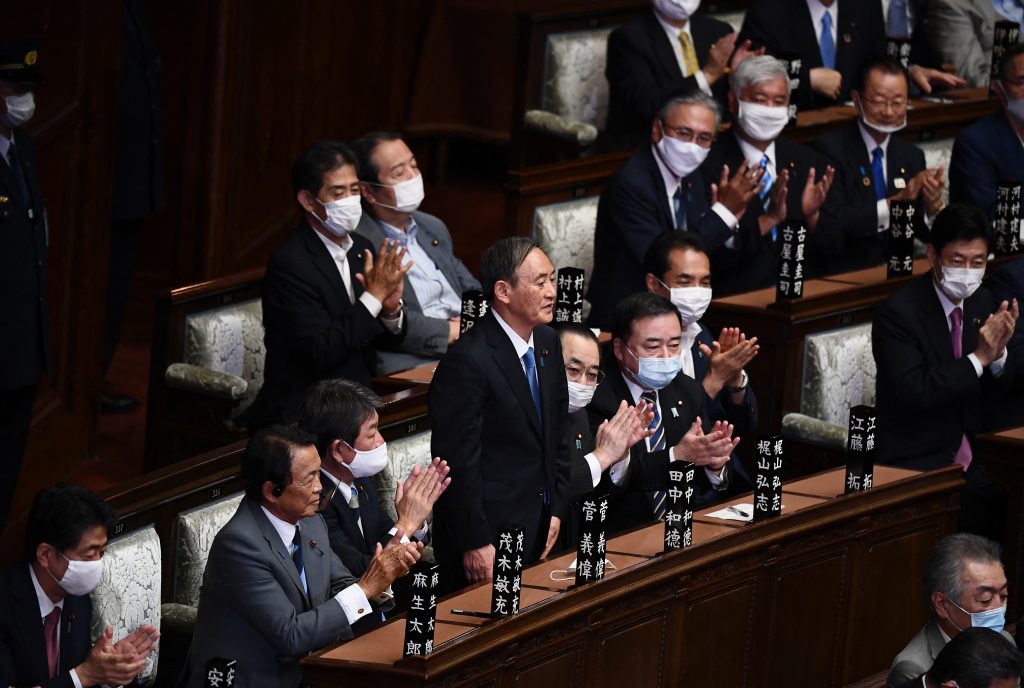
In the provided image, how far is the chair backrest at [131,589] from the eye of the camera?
158 inches

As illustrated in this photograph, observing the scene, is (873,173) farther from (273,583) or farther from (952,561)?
(273,583)

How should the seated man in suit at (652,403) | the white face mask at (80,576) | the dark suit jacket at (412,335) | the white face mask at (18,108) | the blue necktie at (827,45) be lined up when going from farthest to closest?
the blue necktie at (827,45) → the dark suit jacket at (412,335) → the white face mask at (18,108) → the seated man in suit at (652,403) → the white face mask at (80,576)

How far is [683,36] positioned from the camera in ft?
20.5

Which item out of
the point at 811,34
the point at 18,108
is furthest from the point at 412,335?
the point at 811,34

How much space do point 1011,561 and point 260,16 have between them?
317 centimetres

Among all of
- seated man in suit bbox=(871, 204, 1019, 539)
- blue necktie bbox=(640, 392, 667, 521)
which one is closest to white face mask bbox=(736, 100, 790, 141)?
seated man in suit bbox=(871, 204, 1019, 539)

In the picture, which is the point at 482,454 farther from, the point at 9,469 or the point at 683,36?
the point at 683,36

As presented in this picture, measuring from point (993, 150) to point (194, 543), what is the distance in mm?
2986

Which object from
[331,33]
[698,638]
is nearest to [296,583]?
[698,638]

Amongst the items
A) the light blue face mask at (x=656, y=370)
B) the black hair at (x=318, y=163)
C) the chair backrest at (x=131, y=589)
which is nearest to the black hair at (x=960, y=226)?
the light blue face mask at (x=656, y=370)

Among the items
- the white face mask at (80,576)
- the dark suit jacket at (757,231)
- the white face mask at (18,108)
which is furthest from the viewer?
the dark suit jacket at (757,231)

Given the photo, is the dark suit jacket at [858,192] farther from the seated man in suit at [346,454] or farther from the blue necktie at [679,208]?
the seated man in suit at [346,454]

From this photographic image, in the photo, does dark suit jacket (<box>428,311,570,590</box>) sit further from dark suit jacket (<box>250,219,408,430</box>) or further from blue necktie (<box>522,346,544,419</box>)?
dark suit jacket (<box>250,219,408,430</box>)

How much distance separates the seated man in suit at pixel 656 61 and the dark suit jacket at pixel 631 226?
611mm
